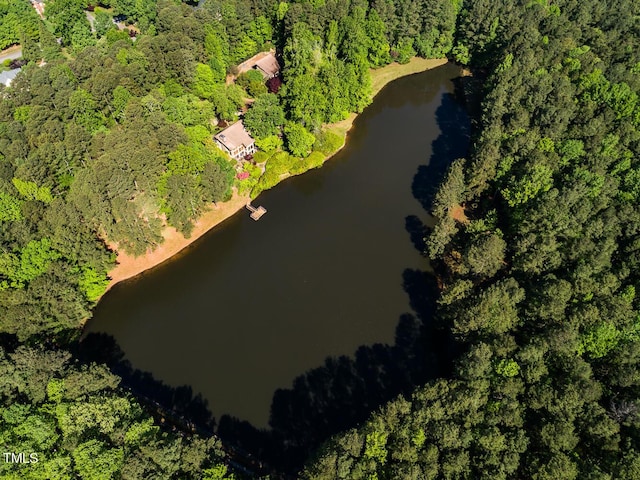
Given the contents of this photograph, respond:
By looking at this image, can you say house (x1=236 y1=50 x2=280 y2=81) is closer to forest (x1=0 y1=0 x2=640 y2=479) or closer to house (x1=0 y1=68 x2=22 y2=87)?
forest (x1=0 y1=0 x2=640 y2=479)

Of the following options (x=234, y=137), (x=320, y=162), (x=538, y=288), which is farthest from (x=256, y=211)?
(x=538, y=288)

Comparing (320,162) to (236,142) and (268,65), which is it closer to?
(236,142)

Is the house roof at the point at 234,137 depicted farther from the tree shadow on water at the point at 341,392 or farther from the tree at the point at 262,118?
the tree shadow on water at the point at 341,392

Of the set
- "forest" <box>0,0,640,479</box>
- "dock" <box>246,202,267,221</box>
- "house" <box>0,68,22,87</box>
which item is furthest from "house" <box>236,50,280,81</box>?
"house" <box>0,68,22,87</box>

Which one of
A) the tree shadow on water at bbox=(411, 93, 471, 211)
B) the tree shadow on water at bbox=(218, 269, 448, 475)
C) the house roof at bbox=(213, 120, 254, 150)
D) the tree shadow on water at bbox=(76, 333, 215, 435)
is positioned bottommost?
the tree shadow on water at bbox=(218, 269, 448, 475)

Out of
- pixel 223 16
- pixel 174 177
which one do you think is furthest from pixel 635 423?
pixel 223 16
